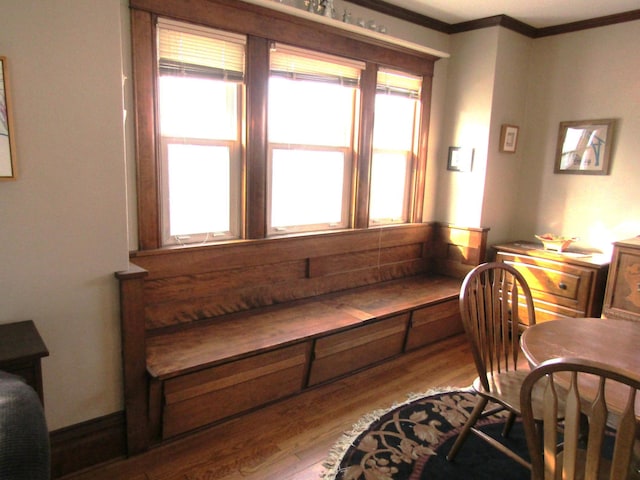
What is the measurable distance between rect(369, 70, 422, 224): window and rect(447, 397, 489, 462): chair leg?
6.08 ft

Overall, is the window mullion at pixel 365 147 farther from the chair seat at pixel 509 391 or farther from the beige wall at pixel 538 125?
the chair seat at pixel 509 391

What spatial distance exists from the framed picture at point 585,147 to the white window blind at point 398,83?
3.98 ft

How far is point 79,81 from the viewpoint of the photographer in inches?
73.0

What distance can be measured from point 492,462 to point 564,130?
8.89 ft

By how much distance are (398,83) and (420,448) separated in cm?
260

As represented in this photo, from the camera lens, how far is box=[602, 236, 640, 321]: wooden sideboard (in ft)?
9.58

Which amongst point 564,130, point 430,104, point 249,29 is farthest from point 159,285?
point 564,130

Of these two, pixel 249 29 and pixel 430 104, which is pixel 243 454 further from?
pixel 430 104

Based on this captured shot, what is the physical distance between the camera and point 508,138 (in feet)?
12.4

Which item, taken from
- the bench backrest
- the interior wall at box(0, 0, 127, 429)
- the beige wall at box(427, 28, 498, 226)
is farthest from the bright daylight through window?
the interior wall at box(0, 0, 127, 429)

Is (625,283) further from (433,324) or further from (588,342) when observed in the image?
(588,342)

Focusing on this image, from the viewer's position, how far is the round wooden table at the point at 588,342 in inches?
65.0

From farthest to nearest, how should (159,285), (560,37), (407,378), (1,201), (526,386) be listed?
1. (560,37)
2. (407,378)
3. (159,285)
4. (1,201)
5. (526,386)

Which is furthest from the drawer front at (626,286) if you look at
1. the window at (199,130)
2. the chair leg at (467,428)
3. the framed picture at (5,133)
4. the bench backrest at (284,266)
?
the framed picture at (5,133)
